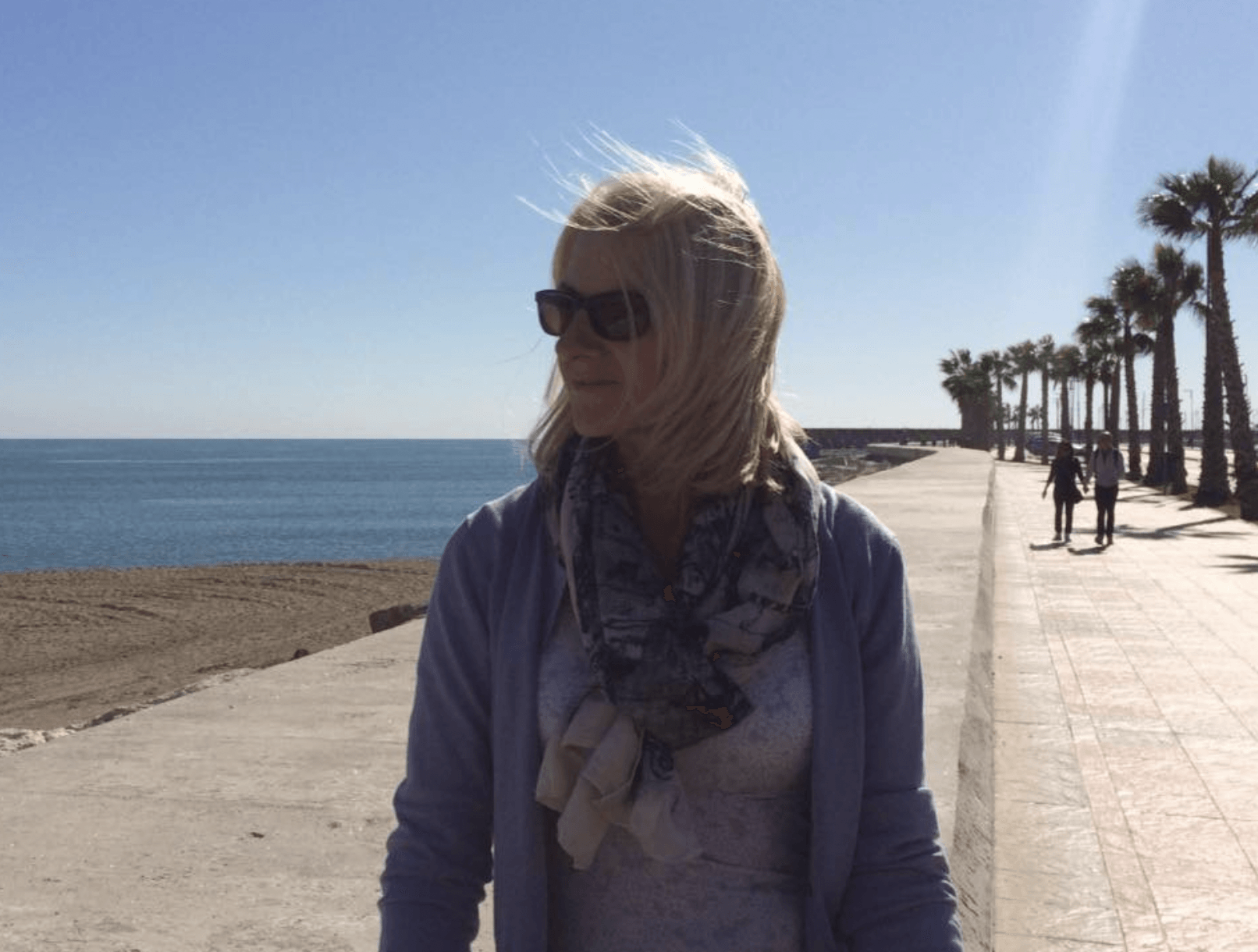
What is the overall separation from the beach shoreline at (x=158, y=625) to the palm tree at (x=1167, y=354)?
19728mm

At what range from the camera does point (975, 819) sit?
3.87 meters

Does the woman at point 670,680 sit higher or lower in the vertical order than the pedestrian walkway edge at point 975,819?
higher

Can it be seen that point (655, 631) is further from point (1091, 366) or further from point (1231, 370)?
point (1091, 366)

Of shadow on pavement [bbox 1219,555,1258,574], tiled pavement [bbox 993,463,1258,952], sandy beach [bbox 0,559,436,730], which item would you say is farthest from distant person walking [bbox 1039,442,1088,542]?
sandy beach [bbox 0,559,436,730]

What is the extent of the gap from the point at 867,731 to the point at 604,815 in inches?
13.2

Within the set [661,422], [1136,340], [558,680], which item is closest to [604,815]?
[558,680]

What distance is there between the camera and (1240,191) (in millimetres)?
27766

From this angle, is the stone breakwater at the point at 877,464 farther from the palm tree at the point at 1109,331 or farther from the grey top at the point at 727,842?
the grey top at the point at 727,842

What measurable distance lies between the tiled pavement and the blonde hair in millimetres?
3376

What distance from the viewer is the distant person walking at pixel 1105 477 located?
1822 centimetres

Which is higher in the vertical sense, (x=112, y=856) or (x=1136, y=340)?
(x=1136, y=340)

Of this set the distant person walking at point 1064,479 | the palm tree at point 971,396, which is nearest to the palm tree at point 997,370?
the palm tree at point 971,396

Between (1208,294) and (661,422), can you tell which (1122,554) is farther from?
(661,422)

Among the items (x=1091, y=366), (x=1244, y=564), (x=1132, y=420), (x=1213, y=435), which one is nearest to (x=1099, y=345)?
(x=1091, y=366)
